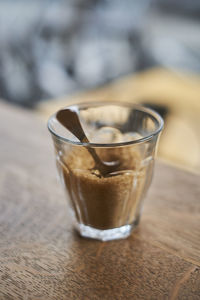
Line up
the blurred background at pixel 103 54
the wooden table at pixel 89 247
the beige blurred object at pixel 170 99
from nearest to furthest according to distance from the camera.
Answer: the wooden table at pixel 89 247
the beige blurred object at pixel 170 99
the blurred background at pixel 103 54

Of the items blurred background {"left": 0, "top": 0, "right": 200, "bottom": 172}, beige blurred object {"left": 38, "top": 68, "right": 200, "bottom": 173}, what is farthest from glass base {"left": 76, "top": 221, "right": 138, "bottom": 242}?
blurred background {"left": 0, "top": 0, "right": 200, "bottom": 172}

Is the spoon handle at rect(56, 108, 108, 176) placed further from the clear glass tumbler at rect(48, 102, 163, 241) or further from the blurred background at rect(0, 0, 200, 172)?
the blurred background at rect(0, 0, 200, 172)

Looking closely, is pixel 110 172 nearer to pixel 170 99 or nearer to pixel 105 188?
pixel 105 188

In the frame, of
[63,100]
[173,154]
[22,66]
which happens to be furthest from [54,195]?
[22,66]

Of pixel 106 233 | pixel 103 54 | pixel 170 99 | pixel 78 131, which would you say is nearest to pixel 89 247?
pixel 106 233

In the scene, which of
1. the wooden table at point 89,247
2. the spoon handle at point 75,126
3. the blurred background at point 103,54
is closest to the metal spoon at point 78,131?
the spoon handle at point 75,126

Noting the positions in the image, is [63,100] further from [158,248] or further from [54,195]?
[158,248]

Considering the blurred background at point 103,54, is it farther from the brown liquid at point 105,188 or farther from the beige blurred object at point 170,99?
the brown liquid at point 105,188
